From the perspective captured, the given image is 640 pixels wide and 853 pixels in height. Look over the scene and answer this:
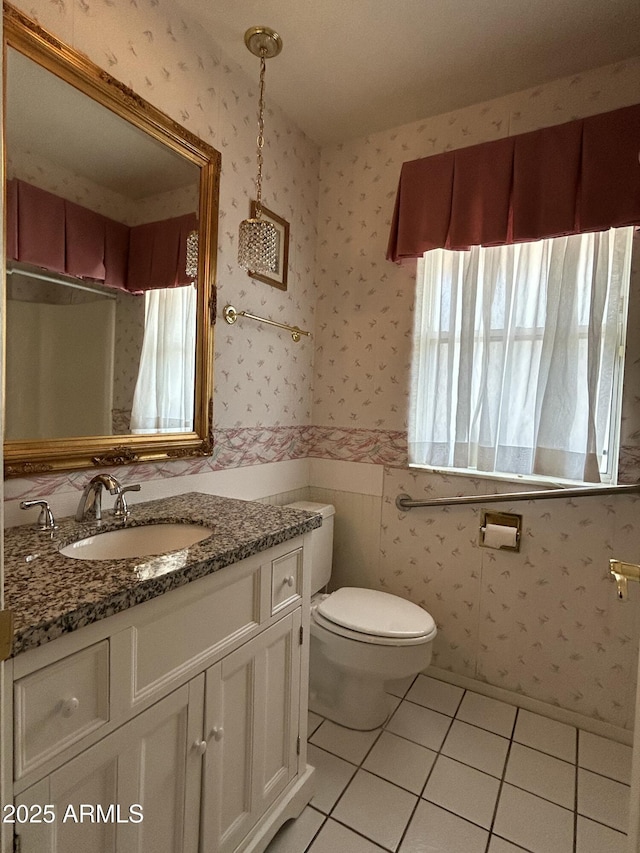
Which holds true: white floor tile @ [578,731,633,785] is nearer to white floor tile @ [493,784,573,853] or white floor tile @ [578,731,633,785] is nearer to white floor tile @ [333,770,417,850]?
white floor tile @ [493,784,573,853]

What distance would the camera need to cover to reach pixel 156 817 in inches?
36.8

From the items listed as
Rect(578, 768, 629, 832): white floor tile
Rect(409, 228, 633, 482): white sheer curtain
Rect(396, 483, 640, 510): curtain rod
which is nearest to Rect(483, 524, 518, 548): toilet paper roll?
Rect(396, 483, 640, 510): curtain rod

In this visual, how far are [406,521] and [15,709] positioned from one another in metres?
1.68

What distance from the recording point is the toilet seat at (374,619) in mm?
1612

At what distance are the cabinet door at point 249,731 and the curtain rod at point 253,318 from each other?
1083 mm

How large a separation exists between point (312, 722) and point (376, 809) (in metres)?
0.43

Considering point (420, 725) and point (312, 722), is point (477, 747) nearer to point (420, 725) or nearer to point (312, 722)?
point (420, 725)

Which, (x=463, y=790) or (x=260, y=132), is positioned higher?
(x=260, y=132)

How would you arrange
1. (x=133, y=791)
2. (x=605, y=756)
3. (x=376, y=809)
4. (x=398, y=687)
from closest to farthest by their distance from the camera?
(x=133, y=791) → (x=376, y=809) → (x=605, y=756) → (x=398, y=687)

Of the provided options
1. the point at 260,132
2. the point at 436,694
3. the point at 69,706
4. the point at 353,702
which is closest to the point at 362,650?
the point at 353,702

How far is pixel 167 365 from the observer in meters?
1.55

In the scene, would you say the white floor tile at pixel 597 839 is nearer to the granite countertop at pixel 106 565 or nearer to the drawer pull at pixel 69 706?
the granite countertop at pixel 106 565

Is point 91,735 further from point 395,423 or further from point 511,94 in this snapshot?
point 511,94

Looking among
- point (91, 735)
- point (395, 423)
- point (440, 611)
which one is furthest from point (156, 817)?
point (395, 423)
